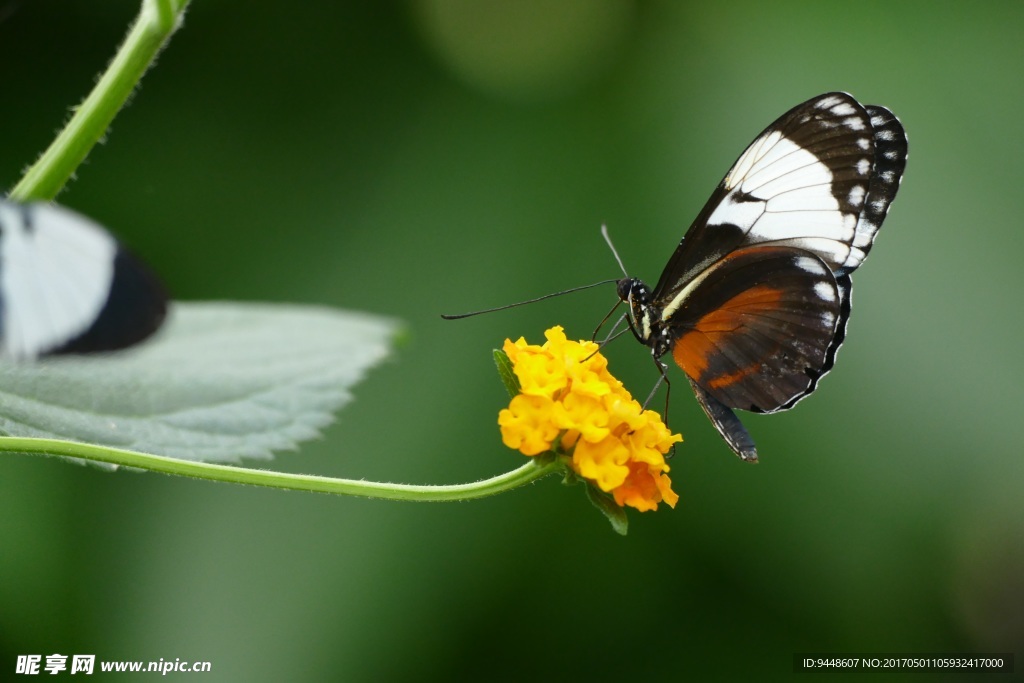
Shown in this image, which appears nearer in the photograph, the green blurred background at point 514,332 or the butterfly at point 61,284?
the butterfly at point 61,284

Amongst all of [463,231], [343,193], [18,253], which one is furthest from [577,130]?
[18,253]

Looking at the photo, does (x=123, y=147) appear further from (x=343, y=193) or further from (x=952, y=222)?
(x=952, y=222)

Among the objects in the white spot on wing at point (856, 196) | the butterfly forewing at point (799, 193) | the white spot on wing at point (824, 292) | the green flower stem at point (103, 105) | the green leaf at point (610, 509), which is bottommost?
the green leaf at point (610, 509)

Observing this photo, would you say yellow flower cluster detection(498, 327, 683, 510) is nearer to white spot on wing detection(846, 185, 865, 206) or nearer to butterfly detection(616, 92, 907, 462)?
butterfly detection(616, 92, 907, 462)

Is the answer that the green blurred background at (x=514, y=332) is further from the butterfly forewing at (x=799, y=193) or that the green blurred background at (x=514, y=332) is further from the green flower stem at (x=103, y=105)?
the green flower stem at (x=103, y=105)

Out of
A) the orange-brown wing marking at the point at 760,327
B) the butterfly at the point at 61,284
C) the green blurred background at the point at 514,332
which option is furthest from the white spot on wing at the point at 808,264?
the butterfly at the point at 61,284
